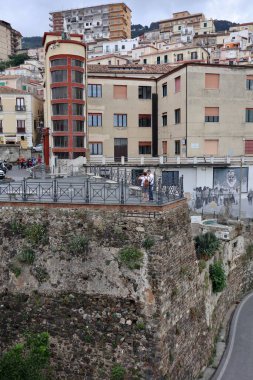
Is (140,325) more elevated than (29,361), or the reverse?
(140,325)

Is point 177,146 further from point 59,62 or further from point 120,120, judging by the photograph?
point 59,62

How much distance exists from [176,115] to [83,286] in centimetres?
2596

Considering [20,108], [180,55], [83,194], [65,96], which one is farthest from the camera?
[180,55]

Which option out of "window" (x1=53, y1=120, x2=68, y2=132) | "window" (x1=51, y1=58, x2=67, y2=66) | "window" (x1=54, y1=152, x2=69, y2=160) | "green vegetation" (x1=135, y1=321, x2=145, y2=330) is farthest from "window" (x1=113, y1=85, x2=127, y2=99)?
"green vegetation" (x1=135, y1=321, x2=145, y2=330)

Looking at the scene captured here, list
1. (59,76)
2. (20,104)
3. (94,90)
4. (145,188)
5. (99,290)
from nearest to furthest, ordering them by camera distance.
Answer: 1. (99,290)
2. (145,188)
3. (59,76)
4. (94,90)
5. (20,104)

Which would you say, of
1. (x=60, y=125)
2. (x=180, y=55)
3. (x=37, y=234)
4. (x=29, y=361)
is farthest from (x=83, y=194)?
(x=180, y=55)

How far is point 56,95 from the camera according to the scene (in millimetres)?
34281

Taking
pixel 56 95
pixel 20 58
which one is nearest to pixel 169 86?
pixel 56 95

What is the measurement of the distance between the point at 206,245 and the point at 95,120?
2415cm

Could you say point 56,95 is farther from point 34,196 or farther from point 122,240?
point 122,240

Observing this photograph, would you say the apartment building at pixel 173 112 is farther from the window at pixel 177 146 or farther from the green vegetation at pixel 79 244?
the green vegetation at pixel 79 244

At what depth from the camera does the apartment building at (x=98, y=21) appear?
115 m

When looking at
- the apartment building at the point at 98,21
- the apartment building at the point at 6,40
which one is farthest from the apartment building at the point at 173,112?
the apartment building at the point at 98,21

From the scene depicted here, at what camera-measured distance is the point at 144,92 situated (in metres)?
39.6
